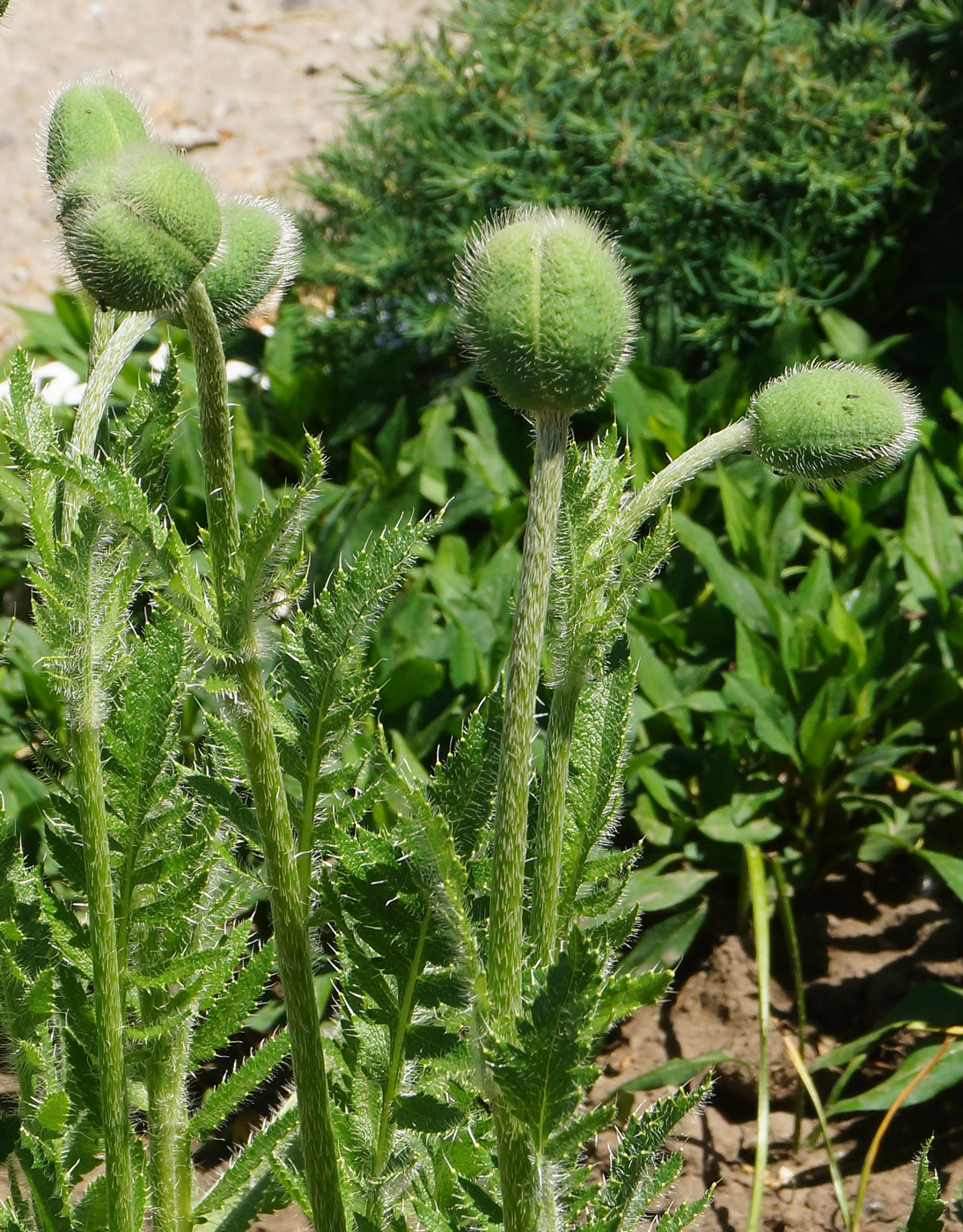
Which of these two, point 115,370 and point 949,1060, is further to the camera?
point 949,1060

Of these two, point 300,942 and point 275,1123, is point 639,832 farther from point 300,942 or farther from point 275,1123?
point 300,942

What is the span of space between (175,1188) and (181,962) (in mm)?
314

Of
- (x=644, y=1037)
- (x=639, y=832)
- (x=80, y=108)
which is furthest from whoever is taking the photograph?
(x=639, y=832)

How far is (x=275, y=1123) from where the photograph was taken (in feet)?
4.74

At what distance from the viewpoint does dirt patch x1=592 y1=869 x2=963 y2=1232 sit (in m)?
2.10

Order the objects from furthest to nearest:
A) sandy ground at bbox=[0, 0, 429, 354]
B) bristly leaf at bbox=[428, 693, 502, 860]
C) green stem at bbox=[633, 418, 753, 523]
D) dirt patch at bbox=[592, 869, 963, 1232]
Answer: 1. sandy ground at bbox=[0, 0, 429, 354]
2. dirt patch at bbox=[592, 869, 963, 1232]
3. bristly leaf at bbox=[428, 693, 502, 860]
4. green stem at bbox=[633, 418, 753, 523]

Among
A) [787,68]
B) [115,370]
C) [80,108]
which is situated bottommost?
[115,370]

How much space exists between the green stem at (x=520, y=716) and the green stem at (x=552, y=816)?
0.09ft

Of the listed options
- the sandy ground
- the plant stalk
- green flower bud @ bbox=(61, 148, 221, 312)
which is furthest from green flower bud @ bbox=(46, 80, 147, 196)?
the sandy ground

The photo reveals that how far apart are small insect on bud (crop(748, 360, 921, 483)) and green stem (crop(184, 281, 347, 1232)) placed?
408mm

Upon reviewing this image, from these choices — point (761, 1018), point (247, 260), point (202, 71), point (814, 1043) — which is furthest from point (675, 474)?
point (202, 71)

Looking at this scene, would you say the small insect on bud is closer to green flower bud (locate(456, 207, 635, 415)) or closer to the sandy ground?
green flower bud (locate(456, 207, 635, 415))

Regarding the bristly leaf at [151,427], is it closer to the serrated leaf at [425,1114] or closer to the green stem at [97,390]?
the green stem at [97,390]

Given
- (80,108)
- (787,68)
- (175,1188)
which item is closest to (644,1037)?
(175,1188)
